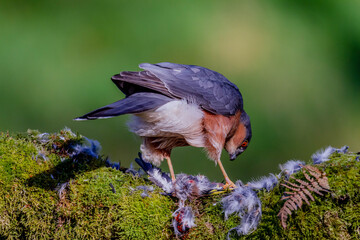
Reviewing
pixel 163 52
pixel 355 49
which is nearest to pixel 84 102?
pixel 163 52

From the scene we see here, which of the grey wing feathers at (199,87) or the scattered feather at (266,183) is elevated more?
the grey wing feathers at (199,87)

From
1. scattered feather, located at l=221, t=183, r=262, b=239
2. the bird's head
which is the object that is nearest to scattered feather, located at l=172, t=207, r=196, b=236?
scattered feather, located at l=221, t=183, r=262, b=239

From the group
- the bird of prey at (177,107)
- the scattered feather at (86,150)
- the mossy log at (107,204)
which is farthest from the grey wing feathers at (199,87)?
the mossy log at (107,204)

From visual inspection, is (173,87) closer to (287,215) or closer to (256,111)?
(287,215)

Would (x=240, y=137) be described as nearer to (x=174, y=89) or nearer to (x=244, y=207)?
(x=174, y=89)

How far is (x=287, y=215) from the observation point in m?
1.56

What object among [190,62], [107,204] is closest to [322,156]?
[107,204]

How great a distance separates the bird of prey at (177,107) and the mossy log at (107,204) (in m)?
0.51

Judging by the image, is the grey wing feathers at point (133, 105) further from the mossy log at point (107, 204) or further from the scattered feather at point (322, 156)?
the scattered feather at point (322, 156)

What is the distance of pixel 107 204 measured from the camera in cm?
193

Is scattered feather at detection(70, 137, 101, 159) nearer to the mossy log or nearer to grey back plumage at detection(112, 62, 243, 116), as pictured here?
the mossy log

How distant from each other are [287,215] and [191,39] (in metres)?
3.35

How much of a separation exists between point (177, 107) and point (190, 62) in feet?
6.57

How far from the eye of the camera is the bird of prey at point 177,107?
2.60 m
